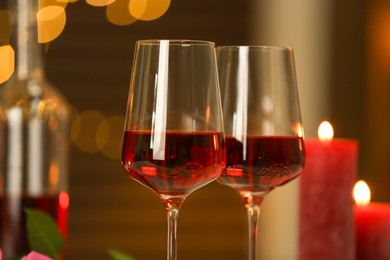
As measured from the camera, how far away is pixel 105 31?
11.3 feet

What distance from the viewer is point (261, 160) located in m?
Result: 0.96

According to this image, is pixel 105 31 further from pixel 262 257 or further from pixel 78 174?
pixel 262 257

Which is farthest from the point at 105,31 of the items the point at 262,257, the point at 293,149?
the point at 293,149

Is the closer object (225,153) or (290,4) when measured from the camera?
(225,153)

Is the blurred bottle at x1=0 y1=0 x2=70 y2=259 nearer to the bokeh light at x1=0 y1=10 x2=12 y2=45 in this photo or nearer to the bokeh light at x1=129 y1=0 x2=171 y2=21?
the bokeh light at x1=0 y1=10 x2=12 y2=45

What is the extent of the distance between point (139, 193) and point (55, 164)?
218 centimetres

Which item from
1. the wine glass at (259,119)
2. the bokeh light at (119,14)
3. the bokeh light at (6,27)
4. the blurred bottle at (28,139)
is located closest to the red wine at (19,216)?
the blurred bottle at (28,139)

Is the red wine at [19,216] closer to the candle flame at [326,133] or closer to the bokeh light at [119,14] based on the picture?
the candle flame at [326,133]

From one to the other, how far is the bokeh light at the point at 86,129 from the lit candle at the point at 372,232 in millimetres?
2291

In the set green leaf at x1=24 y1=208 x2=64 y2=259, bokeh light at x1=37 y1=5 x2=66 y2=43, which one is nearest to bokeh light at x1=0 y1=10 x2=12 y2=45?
green leaf at x1=24 y1=208 x2=64 y2=259

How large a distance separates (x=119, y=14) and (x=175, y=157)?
8.50 feet

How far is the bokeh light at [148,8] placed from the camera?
3391 mm

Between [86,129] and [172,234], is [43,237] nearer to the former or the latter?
[172,234]

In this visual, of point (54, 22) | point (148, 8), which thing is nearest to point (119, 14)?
point (148, 8)
